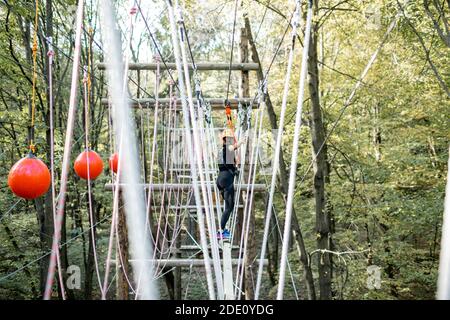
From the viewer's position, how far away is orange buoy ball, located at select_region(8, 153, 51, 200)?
2248 millimetres

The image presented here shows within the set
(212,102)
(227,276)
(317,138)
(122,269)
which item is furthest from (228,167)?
(317,138)

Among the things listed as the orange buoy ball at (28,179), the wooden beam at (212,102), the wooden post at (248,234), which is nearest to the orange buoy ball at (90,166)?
the orange buoy ball at (28,179)

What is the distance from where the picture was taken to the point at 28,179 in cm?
225

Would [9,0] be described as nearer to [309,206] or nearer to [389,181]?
[389,181]

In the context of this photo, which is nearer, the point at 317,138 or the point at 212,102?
the point at 212,102

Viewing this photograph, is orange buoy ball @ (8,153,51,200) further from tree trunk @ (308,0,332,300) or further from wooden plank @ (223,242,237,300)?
tree trunk @ (308,0,332,300)

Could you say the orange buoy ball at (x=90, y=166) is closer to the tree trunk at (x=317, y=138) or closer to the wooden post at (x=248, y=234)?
the wooden post at (x=248, y=234)

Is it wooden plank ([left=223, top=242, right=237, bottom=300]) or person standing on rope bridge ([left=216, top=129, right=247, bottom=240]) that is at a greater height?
person standing on rope bridge ([left=216, top=129, right=247, bottom=240])

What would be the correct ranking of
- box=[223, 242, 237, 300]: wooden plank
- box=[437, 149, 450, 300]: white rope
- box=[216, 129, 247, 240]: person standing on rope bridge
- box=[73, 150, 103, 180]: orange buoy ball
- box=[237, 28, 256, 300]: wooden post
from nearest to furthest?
1. box=[437, 149, 450, 300]: white rope
2. box=[223, 242, 237, 300]: wooden plank
3. box=[73, 150, 103, 180]: orange buoy ball
4. box=[216, 129, 247, 240]: person standing on rope bridge
5. box=[237, 28, 256, 300]: wooden post

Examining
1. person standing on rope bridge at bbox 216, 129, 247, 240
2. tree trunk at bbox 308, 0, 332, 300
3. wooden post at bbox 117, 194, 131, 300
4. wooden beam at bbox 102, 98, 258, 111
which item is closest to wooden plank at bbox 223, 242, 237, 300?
person standing on rope bridge at bbox 216, 129, 247, 240

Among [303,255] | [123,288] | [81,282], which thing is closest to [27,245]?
[81,282]

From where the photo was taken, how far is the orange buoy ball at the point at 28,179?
2248 mm

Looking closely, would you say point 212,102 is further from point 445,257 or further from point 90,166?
point 445,257
